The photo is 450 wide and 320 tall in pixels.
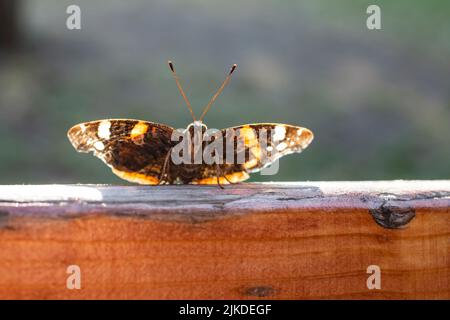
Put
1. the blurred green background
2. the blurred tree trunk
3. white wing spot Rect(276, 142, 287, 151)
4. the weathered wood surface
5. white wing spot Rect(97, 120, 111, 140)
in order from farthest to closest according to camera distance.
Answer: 1. the blurred tree trunk
2. the blurred green background
3. white wing spot Rect(276, 142, 287, 151)
4. white wing spot Rect(97, 120, 111, 140)
5. the weathered wood surface

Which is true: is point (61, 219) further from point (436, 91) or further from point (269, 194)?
point (436, 91)

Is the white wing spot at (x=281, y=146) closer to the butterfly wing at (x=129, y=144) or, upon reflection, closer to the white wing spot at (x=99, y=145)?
the butterfly wing at (x=129, y=144)

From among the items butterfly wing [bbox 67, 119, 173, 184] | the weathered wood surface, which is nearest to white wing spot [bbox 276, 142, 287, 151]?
butterfly wing [bbox 67, 119, 173, 184]

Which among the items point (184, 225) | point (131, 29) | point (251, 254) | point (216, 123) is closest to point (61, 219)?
point (184, 225)

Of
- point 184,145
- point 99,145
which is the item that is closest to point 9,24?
point 99,145

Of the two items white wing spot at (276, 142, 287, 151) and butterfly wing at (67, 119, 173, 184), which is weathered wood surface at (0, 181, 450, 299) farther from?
white wing spot at (276, 142, 287, 151)

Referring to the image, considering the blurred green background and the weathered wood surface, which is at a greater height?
the blurred green background
